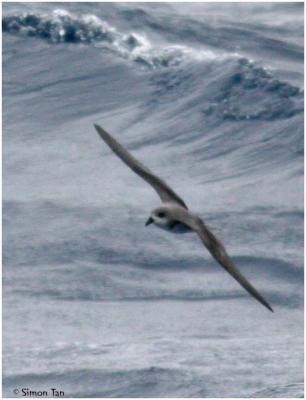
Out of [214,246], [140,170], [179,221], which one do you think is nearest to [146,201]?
[140,170]

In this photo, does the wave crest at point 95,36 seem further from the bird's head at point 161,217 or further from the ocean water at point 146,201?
the bird's head at point 161,217

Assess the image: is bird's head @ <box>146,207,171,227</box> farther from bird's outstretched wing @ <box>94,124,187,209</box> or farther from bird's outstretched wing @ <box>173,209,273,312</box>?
bird's outstretched wing @ <box>94,124,187,209</box>

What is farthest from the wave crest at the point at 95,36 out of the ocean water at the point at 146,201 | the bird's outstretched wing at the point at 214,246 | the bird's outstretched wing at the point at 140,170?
the bird's outstretched wing at the point at 214,246

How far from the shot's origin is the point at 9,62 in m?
22.4

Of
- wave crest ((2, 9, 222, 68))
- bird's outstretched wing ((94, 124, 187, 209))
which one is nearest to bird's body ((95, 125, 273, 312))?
bird's outstretched wing ((94, 124, 187, 209))

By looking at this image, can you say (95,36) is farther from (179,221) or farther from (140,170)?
(179,221)

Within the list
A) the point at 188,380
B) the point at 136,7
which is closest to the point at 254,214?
the point at 188,380

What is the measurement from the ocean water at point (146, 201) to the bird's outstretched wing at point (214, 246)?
13.4ft

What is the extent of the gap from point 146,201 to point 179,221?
8796mm

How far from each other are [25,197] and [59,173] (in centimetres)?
79

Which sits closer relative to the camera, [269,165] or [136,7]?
A: [269,165]

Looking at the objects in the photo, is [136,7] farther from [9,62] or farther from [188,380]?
[188,380]

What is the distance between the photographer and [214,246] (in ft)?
30.8

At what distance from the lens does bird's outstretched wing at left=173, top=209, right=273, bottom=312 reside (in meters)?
8.67
